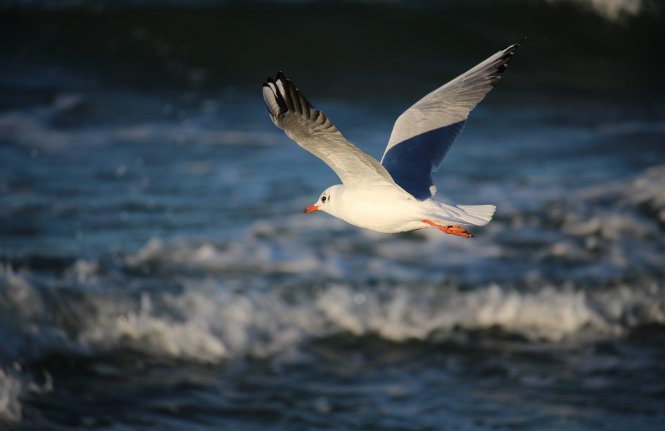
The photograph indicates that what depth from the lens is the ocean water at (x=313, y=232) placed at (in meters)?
6.56

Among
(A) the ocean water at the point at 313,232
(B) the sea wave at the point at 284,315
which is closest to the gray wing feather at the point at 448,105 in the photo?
(A) the ocean water at the point at 313,232

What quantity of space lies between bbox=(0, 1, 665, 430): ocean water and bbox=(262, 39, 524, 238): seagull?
181cm

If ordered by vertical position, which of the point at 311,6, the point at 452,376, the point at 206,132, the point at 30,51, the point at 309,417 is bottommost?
the point at 309,417

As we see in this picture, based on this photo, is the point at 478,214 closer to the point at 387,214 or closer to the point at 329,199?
the point at 387,214

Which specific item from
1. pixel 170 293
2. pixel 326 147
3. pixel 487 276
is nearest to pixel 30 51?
pixel 170 293

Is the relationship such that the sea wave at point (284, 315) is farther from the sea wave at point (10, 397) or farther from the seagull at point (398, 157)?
the seagull at point (398, 157)

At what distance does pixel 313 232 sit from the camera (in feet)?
30.2

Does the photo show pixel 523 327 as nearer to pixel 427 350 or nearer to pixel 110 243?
pixel 427 350

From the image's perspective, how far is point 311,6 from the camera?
14750mm

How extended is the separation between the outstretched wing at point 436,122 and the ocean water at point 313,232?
1.81 metres

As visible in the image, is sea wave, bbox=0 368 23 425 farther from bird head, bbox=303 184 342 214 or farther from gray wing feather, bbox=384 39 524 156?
gray wing feather, bbox=384 39 524 156

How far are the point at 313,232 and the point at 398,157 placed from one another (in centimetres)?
387

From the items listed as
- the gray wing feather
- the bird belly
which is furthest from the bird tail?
the gray wing feather

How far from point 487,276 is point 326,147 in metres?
4.17
